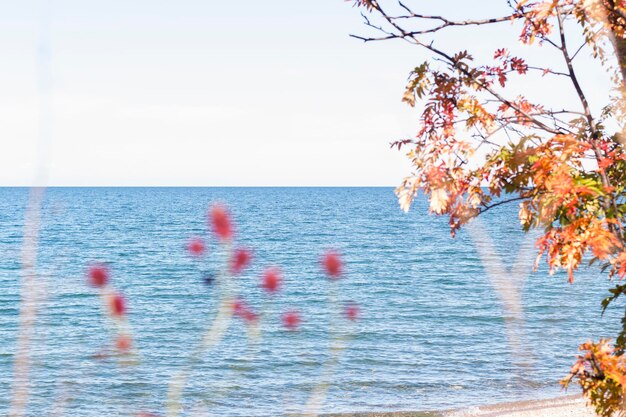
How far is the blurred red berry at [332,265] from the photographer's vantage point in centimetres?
290

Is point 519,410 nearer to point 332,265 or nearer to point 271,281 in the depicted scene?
point 332,265

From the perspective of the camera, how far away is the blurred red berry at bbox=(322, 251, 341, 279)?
2.90 m

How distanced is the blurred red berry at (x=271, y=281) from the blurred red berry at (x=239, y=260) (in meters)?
0.09

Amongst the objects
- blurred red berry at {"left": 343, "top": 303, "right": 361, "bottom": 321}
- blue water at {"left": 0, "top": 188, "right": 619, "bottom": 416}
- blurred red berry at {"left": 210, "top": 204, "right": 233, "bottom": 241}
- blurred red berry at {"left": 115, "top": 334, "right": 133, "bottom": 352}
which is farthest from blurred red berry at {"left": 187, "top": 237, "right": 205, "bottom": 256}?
blurred red berry at {"left": 343, "top": 303, "right": 361, "bottom": 321}

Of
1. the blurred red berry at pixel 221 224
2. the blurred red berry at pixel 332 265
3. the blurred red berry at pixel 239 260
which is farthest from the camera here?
the blurred red berry at pixel 332 265

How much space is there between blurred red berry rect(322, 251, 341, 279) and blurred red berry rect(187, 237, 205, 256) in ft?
1.60

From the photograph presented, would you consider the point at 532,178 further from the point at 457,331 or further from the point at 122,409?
the point at 457,331

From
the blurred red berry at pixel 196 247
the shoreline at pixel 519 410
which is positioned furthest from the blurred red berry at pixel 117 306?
the shoreline at pixel 519 410

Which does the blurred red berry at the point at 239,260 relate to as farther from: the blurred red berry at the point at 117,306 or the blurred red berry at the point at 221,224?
the blurred red berry at the point at 117,306

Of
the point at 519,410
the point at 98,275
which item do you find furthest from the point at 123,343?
the point at 519,410

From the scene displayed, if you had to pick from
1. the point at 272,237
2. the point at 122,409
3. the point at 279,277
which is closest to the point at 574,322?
the point at 122,409

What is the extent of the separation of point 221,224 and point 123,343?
621 millimetres

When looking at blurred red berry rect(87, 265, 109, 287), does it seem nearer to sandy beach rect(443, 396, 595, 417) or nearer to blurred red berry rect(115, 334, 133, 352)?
blurred red berry rect(115, 334, 133, 352)

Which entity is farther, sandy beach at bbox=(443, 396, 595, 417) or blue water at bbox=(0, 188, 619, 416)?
blue water at bbox=(0, 188, 619, 416)
